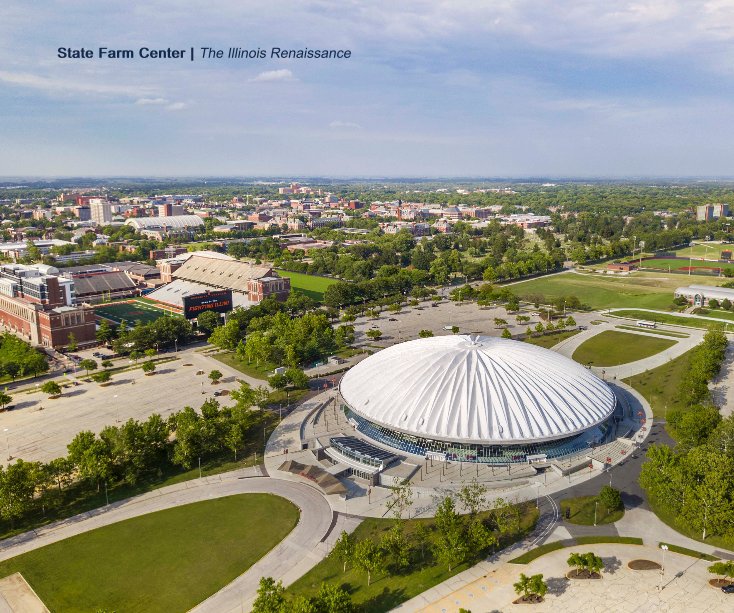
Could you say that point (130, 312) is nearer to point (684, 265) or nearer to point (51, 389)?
point (51, 389)

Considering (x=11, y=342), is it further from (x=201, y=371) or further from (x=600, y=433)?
(x=600, y=433)

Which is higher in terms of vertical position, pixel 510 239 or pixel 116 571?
pixel 510 239

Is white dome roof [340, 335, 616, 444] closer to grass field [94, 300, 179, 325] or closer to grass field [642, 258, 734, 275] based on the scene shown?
grass field [94, 300, 179, 325]

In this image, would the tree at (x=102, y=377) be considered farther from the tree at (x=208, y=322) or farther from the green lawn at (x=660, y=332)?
the green lawn at (x=660, y=332)

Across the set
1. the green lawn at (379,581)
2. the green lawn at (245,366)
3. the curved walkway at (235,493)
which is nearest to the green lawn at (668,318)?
the green lawn at (245,366)

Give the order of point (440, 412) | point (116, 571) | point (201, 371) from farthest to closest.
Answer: point (201, 371)
point (440, 412)
point (116, 571)

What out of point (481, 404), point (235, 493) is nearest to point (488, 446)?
point (481, 404)

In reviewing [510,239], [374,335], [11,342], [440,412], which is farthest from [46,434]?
[510,239]
